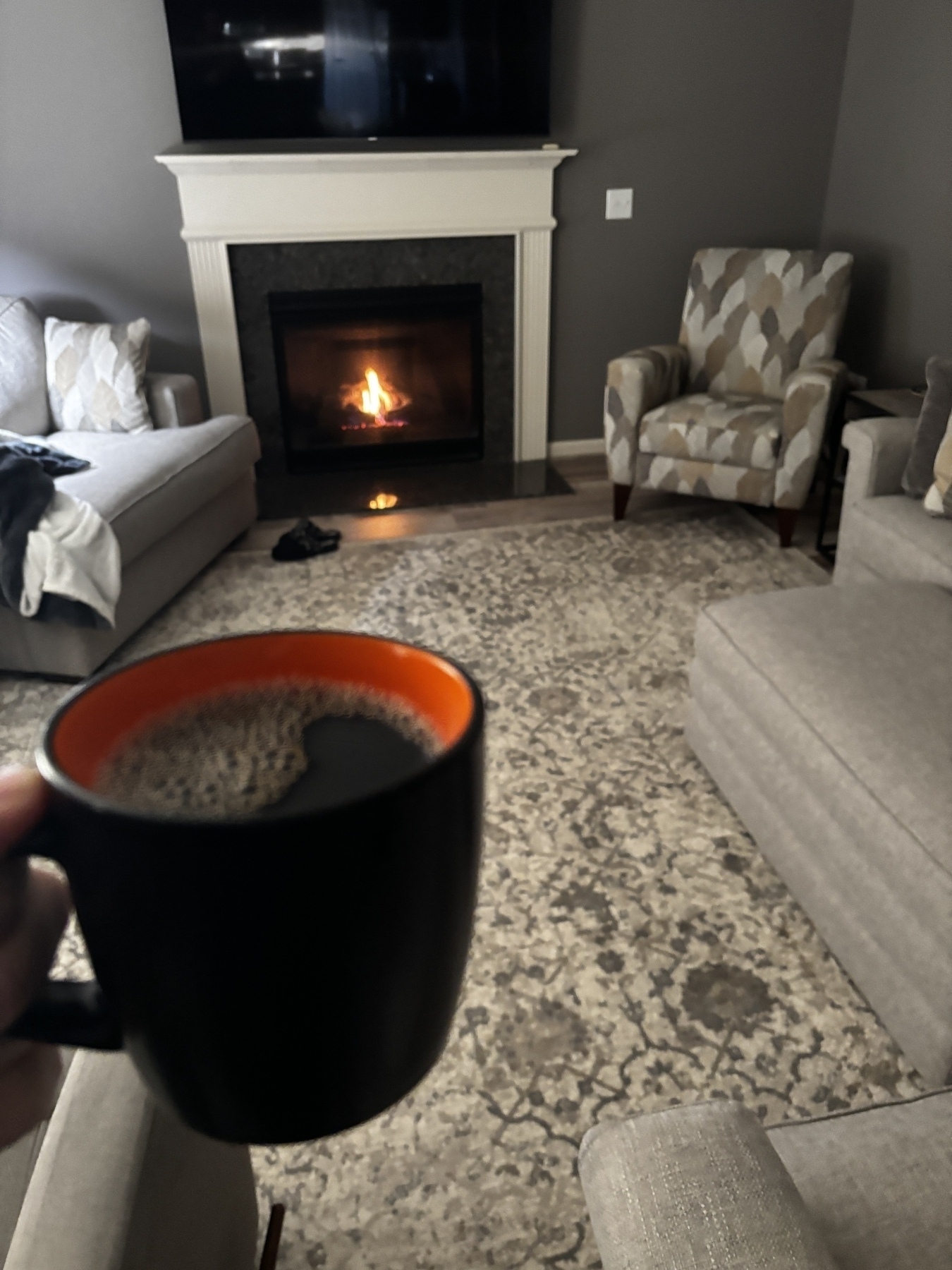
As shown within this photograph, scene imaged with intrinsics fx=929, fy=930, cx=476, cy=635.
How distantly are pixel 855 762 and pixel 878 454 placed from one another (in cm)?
126

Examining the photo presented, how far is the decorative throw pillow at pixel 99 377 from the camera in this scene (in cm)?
308

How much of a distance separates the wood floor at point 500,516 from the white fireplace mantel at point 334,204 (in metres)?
0.74

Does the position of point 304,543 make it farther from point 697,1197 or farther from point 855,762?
point 697,1197

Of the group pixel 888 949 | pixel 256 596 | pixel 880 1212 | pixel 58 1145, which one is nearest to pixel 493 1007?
pixel 888 949

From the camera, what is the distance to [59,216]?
348cm

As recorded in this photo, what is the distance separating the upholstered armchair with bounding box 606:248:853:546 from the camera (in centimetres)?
305

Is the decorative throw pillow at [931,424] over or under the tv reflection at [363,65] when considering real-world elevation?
under

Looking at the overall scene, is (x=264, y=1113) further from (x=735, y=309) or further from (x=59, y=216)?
(x=59, y=216)

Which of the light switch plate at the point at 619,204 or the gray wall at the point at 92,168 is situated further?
the light switch plate at the point at 619,204

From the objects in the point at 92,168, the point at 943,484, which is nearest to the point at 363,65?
the point at 92,168

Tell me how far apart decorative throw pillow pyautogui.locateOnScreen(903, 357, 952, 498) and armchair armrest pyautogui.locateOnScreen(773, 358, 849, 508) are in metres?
0.60

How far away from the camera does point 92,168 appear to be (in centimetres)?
343

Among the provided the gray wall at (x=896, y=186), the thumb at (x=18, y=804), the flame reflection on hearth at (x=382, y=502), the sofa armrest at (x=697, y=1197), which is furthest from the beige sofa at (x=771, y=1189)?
the gray wall at (x=896, y=186)

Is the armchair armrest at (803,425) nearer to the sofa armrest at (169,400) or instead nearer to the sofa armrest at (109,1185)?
the sofa armrest at (169,400)
